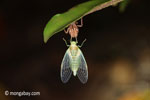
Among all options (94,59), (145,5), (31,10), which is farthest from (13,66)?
(145,5)

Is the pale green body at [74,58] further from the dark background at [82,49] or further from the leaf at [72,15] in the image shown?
the leaf at [72,15]

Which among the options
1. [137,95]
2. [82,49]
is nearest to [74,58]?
[82,49]

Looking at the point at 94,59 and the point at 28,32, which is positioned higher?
the point at 28,32

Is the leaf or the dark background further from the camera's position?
the dark background

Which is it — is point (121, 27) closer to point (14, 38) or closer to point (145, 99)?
point (145, 99)

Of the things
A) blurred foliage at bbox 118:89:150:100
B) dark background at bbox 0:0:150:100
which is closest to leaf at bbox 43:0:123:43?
dark background at bbox 0:0:150:100

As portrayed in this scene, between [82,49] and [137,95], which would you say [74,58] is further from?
[137,95]

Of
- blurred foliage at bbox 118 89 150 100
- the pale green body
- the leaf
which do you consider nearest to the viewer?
the leaf

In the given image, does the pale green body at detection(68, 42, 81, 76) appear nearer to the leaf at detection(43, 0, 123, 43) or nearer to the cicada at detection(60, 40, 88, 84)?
the cicada at detection(60, 40, 88, 84)
